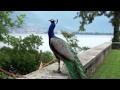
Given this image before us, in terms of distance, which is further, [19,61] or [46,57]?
[46,57]

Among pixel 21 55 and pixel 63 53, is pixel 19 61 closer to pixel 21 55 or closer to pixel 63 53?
pixel 21 55

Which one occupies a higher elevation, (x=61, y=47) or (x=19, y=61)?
(x=61, y=47)

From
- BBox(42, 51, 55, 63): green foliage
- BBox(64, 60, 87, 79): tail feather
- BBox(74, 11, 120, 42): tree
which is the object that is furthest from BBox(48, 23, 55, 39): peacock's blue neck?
BBox(74, 11, 120, 42): tree

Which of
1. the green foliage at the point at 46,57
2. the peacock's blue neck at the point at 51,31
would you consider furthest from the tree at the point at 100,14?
the peacock's blue neck at the point at 51,31

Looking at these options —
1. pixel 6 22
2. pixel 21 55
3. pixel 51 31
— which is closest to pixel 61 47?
pixel 51 31

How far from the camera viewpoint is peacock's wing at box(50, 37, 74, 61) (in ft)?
13.5

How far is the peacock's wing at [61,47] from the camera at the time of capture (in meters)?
4.12

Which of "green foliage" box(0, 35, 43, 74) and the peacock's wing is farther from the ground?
the peacock's wing

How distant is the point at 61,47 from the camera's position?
4.17m

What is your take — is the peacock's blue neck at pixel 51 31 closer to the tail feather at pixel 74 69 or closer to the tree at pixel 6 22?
the tail feather at pixel 74 69

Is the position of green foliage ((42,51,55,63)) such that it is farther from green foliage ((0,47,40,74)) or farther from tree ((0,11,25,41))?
tree ((0,11,25,41))
